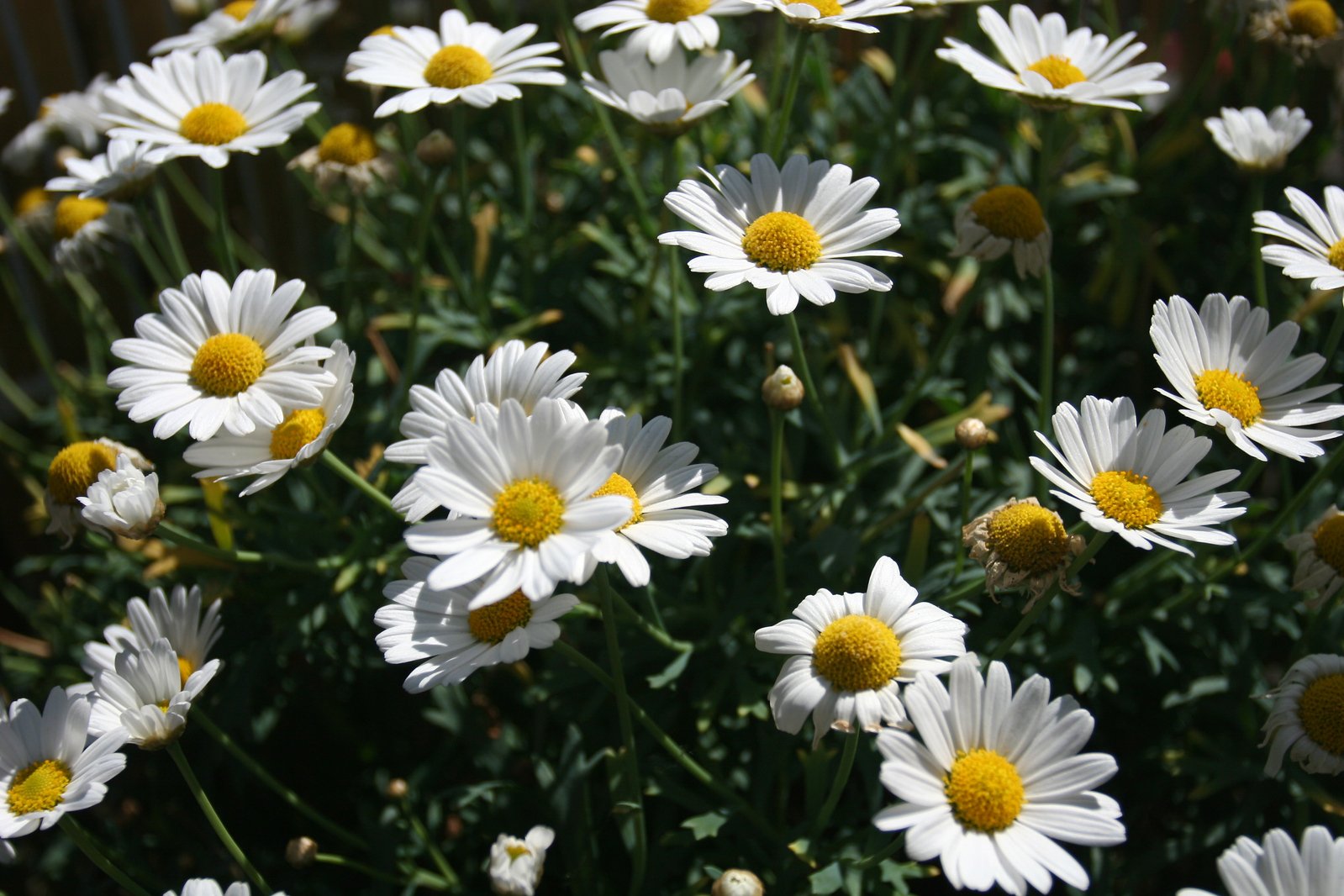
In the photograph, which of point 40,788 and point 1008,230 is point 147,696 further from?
point 1008,230

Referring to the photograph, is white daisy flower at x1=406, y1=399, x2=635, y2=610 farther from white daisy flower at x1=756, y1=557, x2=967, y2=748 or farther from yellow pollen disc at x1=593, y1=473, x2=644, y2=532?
white daisy flower at x1=756, y1=557, x2=967, y2=748

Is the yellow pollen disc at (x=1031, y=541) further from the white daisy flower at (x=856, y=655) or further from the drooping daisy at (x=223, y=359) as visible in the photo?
the drooping daisy at (x=223, y=359)

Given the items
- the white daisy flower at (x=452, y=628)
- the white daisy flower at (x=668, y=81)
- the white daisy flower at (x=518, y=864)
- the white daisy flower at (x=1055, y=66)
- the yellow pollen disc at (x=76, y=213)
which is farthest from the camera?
the yellow pollen disc at (x=76, y=213)

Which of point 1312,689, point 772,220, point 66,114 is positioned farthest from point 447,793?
point 66,114

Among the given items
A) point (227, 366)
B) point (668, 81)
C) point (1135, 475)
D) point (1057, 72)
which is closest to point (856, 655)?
point (1135, 475)

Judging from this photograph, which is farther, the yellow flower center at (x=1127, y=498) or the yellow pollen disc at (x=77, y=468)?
the yellow pollen disc at (x=77, y=468)

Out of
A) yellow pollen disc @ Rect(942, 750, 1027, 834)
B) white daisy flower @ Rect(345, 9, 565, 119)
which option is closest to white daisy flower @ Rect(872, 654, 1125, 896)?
yellow pollen disc @ Rect(942, 750, 1027, 834)

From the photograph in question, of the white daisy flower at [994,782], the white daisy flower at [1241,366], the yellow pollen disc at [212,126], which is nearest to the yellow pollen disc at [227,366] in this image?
the yellow pollen disc at [212,126]

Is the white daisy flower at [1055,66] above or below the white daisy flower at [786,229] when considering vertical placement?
above
